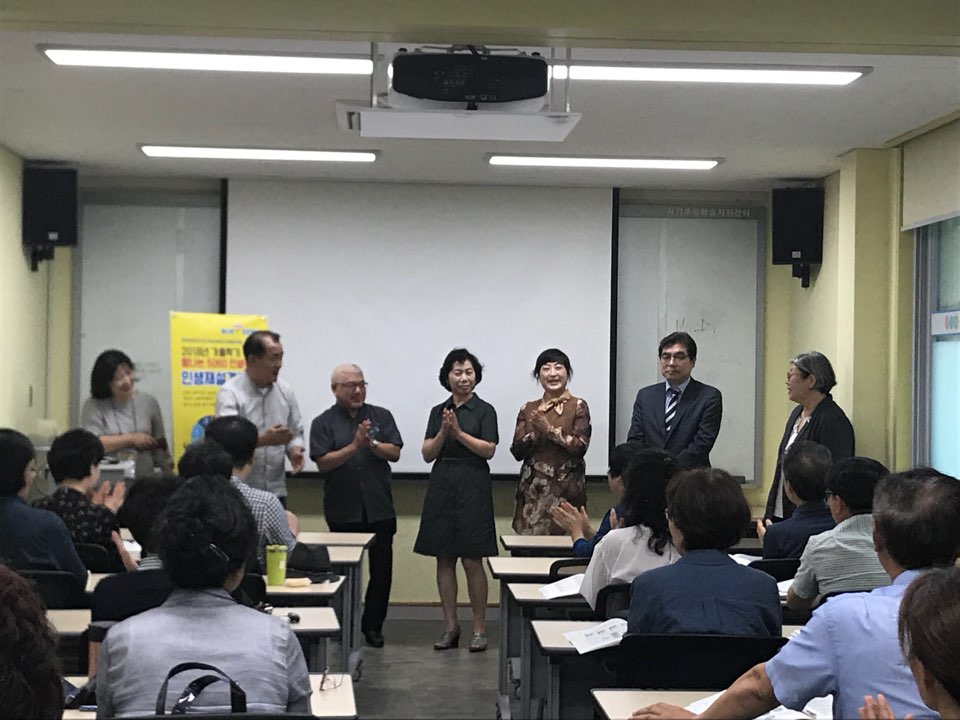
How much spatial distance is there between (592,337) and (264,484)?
276 centimetres

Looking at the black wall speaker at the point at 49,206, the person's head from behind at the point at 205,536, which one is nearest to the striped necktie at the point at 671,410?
the black wall speaker at the point at 49,206

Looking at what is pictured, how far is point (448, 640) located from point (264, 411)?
184 cm

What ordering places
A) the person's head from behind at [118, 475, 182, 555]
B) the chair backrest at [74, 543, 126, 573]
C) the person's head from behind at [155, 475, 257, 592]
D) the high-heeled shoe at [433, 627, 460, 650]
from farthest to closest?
the high-heeled shoe at [433, 627, 460, 650] → the chair backrest at [74, 543, 126, 573] → the person's head from behind at [118, 475, 182, 555] → the person's head from behind at [155, 475, 257, 592]

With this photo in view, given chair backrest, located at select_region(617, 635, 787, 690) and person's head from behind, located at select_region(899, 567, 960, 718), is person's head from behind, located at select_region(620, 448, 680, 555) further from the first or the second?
person's head from behind, located at select_region(899, 567, 960, 718)

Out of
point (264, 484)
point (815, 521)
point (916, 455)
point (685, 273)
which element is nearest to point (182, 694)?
point (815, 521)

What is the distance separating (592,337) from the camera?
880 cm

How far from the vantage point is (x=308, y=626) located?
409 cm

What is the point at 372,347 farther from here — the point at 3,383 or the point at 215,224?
the point at 3,383

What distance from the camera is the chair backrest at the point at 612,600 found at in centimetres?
427

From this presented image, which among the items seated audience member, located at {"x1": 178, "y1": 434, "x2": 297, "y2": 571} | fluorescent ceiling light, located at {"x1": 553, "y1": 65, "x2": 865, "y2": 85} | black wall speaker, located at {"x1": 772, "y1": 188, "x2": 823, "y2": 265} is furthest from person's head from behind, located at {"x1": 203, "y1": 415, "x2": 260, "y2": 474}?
black wall speaker, located at {"x1": 772, "y1": 188, "x2": 823, "y2": 265}

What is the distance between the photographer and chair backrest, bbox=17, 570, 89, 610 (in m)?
4.38

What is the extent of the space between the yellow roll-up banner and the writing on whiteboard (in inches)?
120

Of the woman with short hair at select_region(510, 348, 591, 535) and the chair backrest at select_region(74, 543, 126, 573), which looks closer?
the chair backrest at select_region(74, 543, 126, 573)

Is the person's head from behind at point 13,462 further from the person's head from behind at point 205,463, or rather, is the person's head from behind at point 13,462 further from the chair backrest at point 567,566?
the chair backrest at point 567,566
